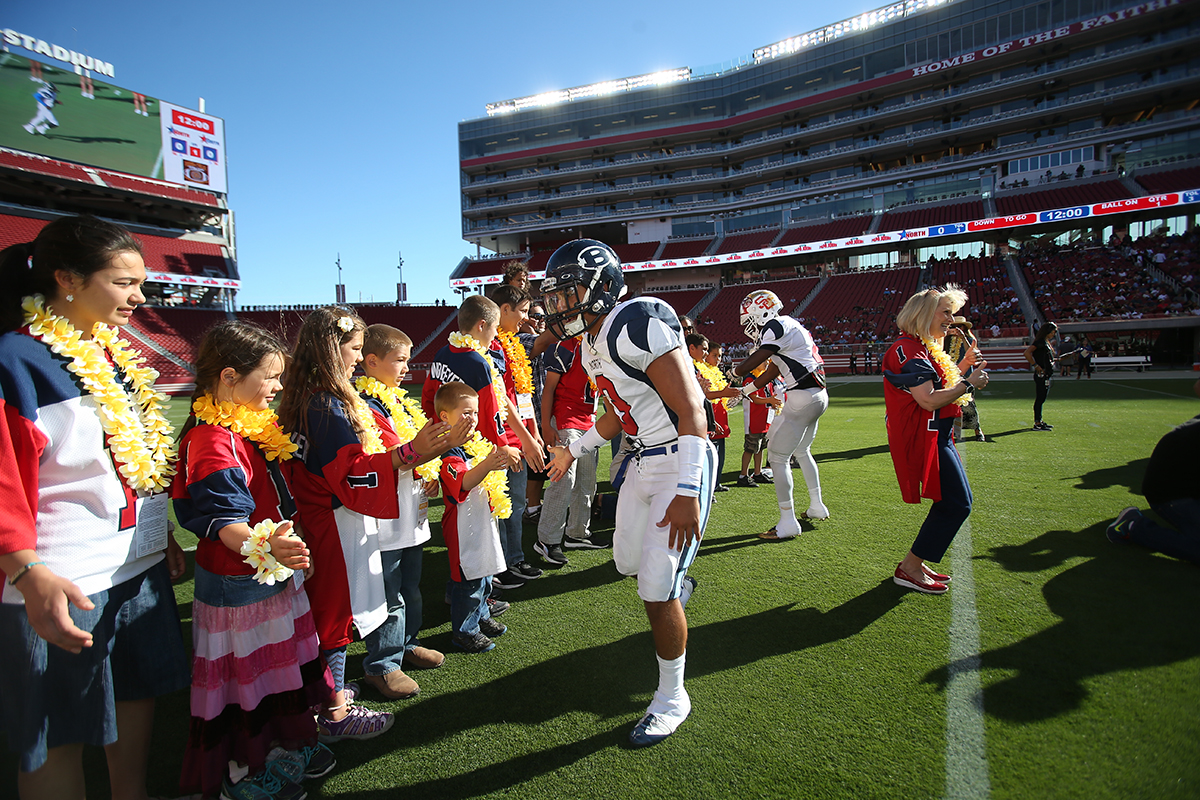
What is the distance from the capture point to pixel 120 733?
2.12 m

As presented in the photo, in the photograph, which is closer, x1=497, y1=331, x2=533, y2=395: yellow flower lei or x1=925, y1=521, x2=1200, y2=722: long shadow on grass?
x1=925, y1=521, x2=1200, y2=722: long shadow on grass

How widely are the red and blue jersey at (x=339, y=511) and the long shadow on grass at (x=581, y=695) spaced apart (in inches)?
24.3

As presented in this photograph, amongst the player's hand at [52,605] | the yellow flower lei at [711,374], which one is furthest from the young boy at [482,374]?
the yellow flower lei at [711,374]

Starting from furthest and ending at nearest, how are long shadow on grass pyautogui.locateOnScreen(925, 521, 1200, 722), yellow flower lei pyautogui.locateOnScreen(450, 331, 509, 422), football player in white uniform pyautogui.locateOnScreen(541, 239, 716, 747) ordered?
1. yellow flower lei pyautogui.locateOnScreen(450, 331, 509, 422)
2. long shadow on grass pyautogui.locateOnScreen(925, 521, 1200, 722)
3. football player in white uniform pyautogui.locateOnScreen(541, 239, 716, 747)

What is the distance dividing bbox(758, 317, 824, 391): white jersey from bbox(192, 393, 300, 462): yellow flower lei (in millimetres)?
4465

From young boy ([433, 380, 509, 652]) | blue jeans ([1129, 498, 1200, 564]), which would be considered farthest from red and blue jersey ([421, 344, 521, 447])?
blue jeans ([1129, 498, 1200, 564])

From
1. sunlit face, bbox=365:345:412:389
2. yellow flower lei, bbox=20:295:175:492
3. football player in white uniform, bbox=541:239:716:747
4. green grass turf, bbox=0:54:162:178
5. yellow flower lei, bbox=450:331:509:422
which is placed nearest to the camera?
yellow flower lei, bbox=20:295:175:492

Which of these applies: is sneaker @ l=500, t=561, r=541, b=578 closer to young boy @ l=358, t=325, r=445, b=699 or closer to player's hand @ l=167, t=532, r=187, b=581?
young boy @ l=358, t=325, r=445, b=699

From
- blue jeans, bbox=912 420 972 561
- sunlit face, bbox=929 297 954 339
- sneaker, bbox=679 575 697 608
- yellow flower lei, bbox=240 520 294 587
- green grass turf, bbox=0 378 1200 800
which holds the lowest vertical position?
green grass turf, bbox=0 378 1200 800

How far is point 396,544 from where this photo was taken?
304 cm

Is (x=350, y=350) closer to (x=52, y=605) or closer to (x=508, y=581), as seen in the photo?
(x=52, y=605)

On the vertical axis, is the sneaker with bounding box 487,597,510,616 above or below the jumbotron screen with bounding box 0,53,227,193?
below

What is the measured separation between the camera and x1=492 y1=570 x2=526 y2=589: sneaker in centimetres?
455

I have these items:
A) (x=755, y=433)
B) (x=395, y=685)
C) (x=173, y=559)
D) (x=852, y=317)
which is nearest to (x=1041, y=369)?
(x=755, y=433)
